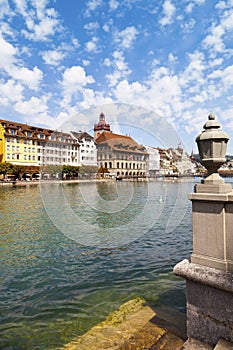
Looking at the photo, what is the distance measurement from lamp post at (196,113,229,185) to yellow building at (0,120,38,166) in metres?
85.6

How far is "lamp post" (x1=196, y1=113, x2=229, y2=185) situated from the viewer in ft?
11.4

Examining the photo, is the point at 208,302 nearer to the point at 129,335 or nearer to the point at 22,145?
the point at 129,335

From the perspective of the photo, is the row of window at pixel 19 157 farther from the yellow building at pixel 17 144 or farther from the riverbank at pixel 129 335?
the riverbank at pixel 129 335

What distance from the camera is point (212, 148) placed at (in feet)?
11.6

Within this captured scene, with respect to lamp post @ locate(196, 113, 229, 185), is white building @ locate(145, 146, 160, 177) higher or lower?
higher

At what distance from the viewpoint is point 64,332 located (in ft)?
16.1

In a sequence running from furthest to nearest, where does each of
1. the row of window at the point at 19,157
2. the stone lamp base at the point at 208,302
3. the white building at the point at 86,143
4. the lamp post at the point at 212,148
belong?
the row of window at the point at 19,157
the white building at the point at 86,143
the lamp post at the point at 212,148
the stone lamp base at the point at 208,302

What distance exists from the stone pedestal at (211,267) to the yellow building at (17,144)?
8570cm

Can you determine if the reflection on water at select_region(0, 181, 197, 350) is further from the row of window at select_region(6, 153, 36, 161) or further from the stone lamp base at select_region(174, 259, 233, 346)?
the row of window at select_region(6, 153, 36, 161)

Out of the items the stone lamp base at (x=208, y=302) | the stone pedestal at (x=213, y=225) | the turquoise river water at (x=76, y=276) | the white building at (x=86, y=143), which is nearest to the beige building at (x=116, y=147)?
the white building at (x=86, y=143)

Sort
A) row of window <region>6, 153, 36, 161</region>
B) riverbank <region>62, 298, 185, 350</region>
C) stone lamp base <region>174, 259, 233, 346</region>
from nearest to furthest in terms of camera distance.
A: stone lamp base <region>174, 259, 233, 346</region>
riverbank <region>62, 298, 185, 350</region>
row of window <region>6, 153, 36, 161</region>

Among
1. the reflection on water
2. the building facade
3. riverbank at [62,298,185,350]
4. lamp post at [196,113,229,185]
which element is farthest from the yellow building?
lamp post at [196,113,229,185]

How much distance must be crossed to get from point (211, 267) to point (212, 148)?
1.63 meters

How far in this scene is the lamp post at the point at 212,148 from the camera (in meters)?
A: 3.47
